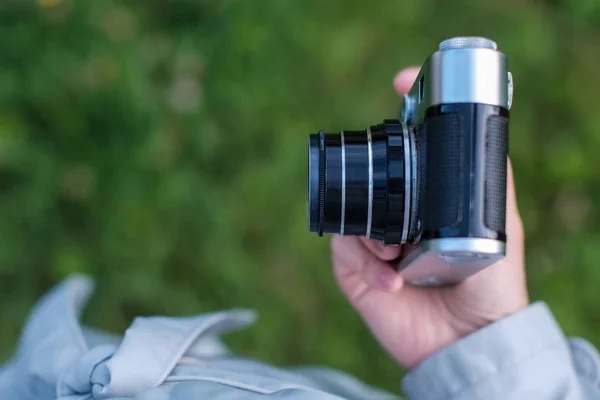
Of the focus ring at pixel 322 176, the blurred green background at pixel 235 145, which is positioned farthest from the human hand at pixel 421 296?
the blurred green background at pixel 235 145

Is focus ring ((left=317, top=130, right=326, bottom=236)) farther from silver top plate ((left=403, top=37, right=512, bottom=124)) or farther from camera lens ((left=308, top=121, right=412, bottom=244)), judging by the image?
silver top plate ((left=403, top=37, right=512, bottom=124))

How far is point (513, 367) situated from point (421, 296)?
153 mm

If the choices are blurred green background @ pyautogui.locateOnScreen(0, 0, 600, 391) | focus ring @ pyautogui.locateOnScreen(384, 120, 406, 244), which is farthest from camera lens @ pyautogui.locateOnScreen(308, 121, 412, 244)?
blurred green background @ pyautogui.locateOnScreen(0, 0, 600, 391)

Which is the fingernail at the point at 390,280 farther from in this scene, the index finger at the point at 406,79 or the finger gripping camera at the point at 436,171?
the index finger at the point at 406,79

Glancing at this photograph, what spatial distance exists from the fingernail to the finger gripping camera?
58 mm

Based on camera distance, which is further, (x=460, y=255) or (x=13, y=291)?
(x=13, y=291)

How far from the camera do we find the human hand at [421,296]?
705 millimetres

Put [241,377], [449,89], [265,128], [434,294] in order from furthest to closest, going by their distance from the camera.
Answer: [265,128] < [434,294] < [241,377] < [449,89]

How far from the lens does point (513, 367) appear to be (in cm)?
65

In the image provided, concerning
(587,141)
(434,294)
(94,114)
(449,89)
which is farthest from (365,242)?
(587,141)

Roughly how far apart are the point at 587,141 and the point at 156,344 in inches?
43.2

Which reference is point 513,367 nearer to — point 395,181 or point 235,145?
point 395,181

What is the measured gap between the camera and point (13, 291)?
1.24 metres

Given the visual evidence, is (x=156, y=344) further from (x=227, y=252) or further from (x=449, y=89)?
(x=227, y=252)
